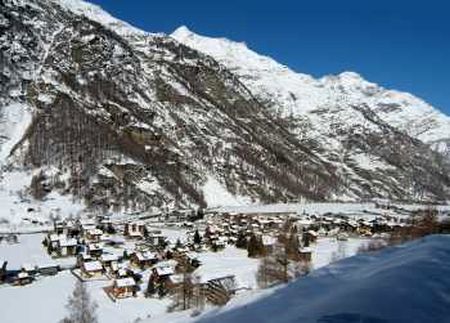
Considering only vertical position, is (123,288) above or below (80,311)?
below

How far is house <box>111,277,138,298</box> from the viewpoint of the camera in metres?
64.5

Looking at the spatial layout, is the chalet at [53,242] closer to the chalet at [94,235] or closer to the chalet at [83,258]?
the chalet at [94,235]

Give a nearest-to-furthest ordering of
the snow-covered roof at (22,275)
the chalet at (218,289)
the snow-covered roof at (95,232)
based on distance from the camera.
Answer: the chalet at (218,289)
the snow-covered roof at (22,275)
the snow-covered roof at (95,232)

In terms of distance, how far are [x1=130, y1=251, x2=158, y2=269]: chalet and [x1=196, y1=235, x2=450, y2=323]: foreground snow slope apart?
64.4 meters

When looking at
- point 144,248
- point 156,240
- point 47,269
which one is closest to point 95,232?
point 156,240

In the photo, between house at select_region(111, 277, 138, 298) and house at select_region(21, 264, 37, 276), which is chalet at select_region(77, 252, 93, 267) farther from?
house at select_region(111, 277, 138, 298)

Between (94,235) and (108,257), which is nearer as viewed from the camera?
(108,257)

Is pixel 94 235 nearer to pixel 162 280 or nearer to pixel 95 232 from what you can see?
pixel 95 232

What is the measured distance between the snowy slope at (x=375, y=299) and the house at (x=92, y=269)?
59045 millimetres

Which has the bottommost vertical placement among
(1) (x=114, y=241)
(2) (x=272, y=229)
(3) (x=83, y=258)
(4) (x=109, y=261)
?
(4) (x=109, y=261)

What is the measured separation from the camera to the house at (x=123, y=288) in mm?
64500

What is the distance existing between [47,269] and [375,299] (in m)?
73.4

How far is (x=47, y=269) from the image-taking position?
266ft

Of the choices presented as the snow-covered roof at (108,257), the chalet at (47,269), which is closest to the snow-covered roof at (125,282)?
the chalet at (47,269)
